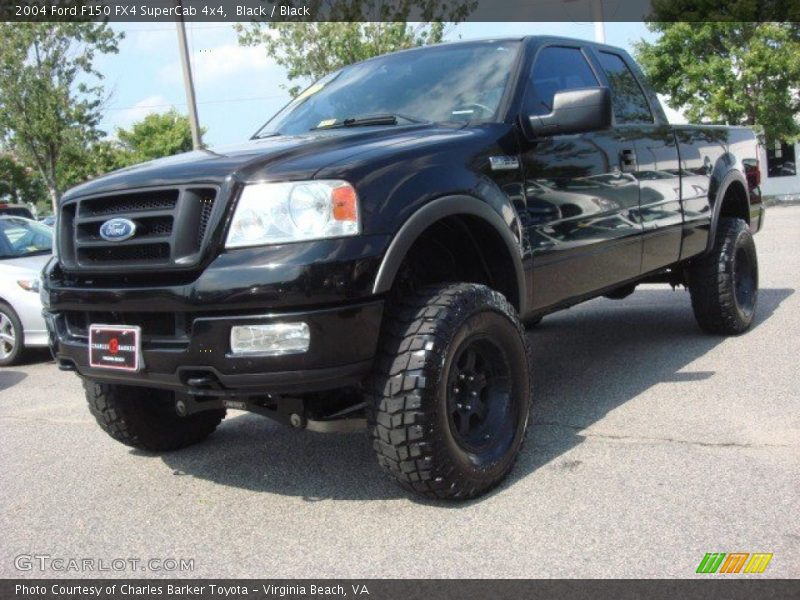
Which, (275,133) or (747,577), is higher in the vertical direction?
(275,133)

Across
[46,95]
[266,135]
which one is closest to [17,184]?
[46,95]

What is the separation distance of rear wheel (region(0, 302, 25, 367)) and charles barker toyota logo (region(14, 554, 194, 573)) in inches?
212

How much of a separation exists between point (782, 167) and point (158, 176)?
104 ft

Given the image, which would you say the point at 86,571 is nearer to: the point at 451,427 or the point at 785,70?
the point at 451,427

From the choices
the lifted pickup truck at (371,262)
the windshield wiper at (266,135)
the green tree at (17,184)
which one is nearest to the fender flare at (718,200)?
the lifted pickup truck at (371,262)

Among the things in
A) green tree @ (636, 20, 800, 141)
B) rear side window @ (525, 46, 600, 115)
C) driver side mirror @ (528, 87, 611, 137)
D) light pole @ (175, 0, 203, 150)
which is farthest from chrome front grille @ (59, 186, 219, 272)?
green tree @ (636, 20, 800, 141)

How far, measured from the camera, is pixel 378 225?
291cm

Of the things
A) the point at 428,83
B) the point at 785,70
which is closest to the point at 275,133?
the point at 428,83

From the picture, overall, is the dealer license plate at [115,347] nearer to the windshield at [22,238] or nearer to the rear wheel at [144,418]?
the rear wheel at [144,418]

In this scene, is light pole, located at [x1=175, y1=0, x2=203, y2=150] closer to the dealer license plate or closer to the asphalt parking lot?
the asphalt parking lot

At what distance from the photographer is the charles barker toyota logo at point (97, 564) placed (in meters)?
2.85

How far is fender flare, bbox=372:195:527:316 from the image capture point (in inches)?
114

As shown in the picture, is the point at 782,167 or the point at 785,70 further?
the point at 782,167

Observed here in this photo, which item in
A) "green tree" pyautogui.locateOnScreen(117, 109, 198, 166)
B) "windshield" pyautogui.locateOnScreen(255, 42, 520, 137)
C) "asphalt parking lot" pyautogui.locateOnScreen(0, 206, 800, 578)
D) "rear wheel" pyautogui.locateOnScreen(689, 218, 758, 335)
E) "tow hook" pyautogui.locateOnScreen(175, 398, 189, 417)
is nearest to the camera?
"asphalt parking lot" pyautogui.locateOnScreen(0, 206, 800, 578)
